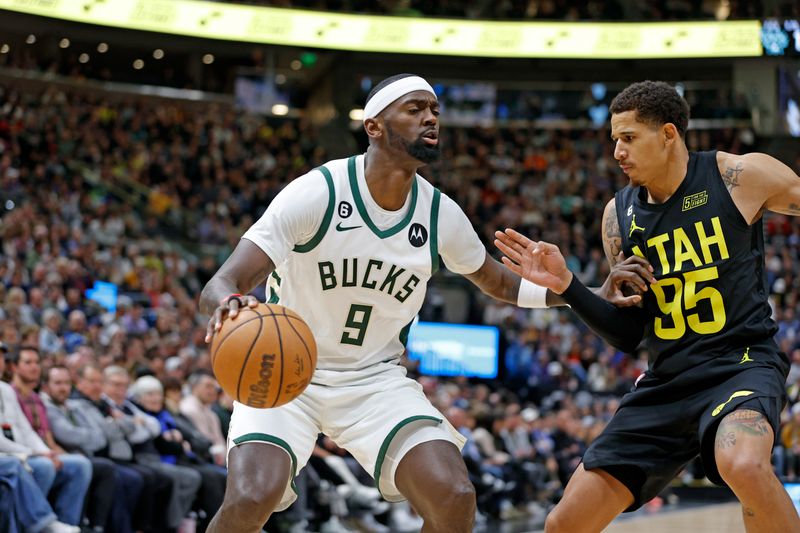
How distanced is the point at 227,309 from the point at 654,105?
6.97 feet

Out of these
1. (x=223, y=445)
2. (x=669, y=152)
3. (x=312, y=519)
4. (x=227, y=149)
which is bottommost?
(x=312, y=519)

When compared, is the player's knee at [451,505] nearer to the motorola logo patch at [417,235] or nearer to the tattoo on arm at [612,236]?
the motorola logo patch at [417,235]

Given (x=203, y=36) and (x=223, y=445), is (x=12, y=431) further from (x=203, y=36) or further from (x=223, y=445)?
(x=203, y=36)

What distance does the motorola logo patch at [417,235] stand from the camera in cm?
525

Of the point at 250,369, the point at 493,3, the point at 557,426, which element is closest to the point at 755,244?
the point at 250,369

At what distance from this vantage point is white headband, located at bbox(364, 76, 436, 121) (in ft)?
17.4

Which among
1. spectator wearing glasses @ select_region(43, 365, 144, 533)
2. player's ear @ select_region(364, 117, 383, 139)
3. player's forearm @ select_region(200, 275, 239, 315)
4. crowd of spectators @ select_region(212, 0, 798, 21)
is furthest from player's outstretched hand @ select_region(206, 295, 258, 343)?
crowd of spectators @ select_region(212, 0, 798, 21)

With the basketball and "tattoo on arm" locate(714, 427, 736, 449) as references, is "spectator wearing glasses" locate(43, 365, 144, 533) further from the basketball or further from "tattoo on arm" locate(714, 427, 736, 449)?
"tattoo on arm" locate(714, 427, 736, 449)

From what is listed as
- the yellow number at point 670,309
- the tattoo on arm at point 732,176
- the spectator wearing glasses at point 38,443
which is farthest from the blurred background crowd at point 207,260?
the tattoo on arm at point 732,176

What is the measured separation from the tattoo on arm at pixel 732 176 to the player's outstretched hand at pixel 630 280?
1.62 feet

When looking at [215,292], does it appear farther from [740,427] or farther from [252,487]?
[740,427]

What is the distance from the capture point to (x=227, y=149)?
2625 centimetres

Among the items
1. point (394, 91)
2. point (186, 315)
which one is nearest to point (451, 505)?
point (394, 91)

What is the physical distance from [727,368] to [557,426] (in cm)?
1245
